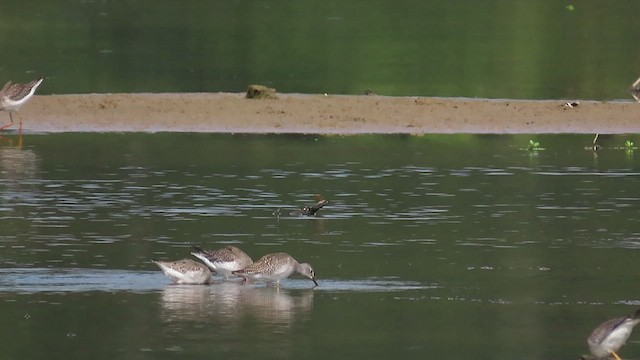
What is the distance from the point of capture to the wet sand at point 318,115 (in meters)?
28.6

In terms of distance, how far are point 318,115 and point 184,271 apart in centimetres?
1434

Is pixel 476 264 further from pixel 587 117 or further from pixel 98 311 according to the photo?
pixel 587 117

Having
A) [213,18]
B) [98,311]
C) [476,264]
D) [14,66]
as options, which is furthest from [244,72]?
[98,311]

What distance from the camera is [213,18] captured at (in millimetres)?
50812

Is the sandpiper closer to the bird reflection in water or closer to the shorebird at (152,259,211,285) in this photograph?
the bird reflection in water

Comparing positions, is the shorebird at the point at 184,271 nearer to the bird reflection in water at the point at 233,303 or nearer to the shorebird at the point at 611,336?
the bird reflection in water at the point at 233,303

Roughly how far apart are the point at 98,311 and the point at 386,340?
2.41 m

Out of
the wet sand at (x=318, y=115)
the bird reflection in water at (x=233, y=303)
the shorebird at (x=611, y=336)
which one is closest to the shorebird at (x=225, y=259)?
the bird reflection in water at (x=233, y=303)

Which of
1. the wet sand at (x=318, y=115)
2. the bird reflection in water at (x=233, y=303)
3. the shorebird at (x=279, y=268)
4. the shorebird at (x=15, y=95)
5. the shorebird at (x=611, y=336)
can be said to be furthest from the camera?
the wet sand at (x=318, y=115)

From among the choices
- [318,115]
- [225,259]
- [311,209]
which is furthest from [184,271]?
[318,115]

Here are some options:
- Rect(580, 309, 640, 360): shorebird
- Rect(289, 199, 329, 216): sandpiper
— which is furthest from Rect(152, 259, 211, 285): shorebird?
Rect(580, 309, 640, 360): shorebird

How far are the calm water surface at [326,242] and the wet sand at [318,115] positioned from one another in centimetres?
71

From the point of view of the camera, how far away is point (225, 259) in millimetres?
15562

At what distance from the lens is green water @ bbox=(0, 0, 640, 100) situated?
34750mm
